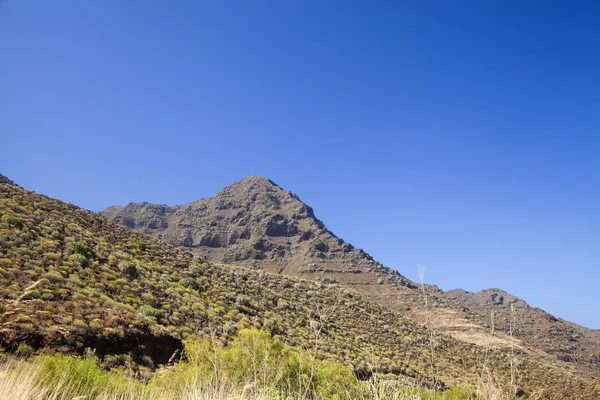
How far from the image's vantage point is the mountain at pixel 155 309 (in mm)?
13750

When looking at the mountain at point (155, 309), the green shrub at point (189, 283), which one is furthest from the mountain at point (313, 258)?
the green shrub at point (189, 283)

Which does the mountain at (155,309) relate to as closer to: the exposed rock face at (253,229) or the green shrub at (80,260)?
the green shrub at (80,260)

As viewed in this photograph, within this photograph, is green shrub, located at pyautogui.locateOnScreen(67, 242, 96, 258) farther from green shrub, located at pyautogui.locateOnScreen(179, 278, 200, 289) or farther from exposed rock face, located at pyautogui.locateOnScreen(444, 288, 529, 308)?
exposed rock face, located at pyautogui.locateOnScreen(444, 288, 529, 308)

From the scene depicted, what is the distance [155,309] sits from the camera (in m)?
19.6

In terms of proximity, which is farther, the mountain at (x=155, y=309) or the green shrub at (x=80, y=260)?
the green shrub at (x=80, y=260)

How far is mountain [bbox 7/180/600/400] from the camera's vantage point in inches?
541

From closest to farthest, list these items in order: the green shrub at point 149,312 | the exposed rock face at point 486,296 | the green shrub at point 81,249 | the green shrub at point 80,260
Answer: the green shrub at point 149,312 < the green shrub at point 80,260 < the green shrub at point 81,249 < the exposed rock face at point 486,296

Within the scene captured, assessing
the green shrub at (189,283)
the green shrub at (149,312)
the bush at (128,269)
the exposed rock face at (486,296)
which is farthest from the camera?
the exposed rock face at (486,296)

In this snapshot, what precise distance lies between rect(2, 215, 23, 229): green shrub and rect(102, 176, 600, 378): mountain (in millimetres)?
31950

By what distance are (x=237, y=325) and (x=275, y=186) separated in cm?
11929

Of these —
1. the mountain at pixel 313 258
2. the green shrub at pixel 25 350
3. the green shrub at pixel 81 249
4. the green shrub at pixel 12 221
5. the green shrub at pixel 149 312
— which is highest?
the mountain at pixel 313 258

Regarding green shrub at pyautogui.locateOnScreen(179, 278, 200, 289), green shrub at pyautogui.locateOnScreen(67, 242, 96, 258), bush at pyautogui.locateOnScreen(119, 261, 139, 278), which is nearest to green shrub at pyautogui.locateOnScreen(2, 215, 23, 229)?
green shrub at pyautogui.locateOnScreen(67, 242, 96, 258)

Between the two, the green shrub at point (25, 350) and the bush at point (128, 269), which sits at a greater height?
the bush at point (128, 269)

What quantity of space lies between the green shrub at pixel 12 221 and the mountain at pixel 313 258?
105 feet
